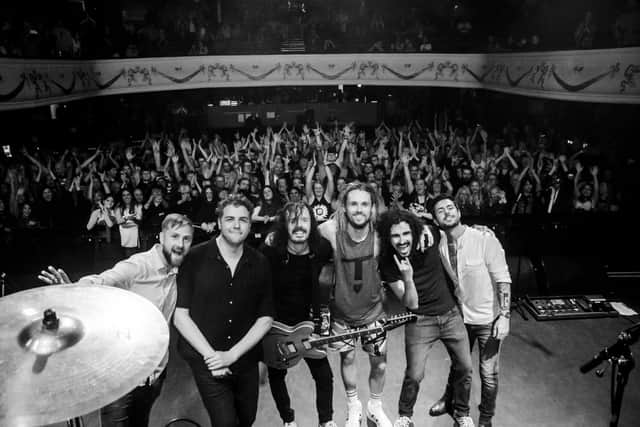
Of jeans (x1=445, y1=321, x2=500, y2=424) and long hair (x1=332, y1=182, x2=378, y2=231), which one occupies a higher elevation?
long hair (x1=332, y1=182, x2=378, y2=231)

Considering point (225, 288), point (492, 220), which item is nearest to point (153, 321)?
point (225, 288)

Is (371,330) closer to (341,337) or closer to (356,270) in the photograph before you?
(341,337)

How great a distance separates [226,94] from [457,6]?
27.0 ft

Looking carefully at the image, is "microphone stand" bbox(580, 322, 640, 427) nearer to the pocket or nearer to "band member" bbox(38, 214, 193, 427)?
the pocket

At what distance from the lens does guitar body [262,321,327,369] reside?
271cm

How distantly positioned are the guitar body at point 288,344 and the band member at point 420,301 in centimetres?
62

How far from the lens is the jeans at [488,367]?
111 inches

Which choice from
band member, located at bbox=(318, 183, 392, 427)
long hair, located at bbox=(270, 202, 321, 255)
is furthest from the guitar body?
long hair, located at bbox=(270, 202, 321, 255)

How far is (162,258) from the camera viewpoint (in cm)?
251

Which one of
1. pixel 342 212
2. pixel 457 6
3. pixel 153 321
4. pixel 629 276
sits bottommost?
pixel 629 276

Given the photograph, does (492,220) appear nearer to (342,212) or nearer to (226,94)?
(342,212)

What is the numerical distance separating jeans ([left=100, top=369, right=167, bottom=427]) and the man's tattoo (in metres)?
2.21

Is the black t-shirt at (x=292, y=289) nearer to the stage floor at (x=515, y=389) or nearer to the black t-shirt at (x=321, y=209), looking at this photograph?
the stage floor at (x=515, y=389)

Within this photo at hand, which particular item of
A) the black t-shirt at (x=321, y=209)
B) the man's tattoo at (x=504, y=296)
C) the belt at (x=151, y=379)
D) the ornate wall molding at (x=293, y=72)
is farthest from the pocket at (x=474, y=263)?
the ornate wall molding at (x=293, y=72)
